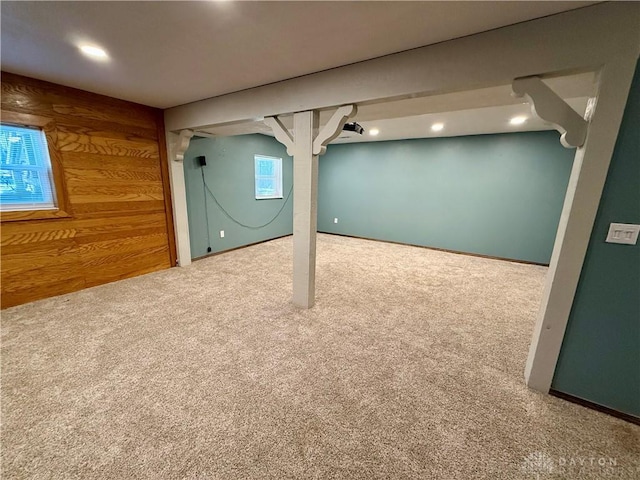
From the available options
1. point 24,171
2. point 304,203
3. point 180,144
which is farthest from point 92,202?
point 304,203

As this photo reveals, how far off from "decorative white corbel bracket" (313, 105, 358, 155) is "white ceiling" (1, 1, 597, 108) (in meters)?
0.33

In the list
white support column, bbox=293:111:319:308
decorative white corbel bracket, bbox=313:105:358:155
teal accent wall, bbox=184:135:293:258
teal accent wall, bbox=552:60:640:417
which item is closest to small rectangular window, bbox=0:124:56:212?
teal accent wall, bbox=184:135:293:258

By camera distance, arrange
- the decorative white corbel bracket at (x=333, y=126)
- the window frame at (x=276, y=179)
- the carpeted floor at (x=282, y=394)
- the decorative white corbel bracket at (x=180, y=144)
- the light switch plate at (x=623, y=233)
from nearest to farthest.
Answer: the carpeted floor at (x=282, y=394), the light switch plate at (x=623, y=233), the decorative white corbel bracket at (x=333, y=126), the decorative white corbel bracket at (x=180, y=144), the window frame at (x=276, y=179)

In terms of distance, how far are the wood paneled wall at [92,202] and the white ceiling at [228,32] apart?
371 millimetres

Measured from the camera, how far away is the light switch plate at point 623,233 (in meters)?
1.28

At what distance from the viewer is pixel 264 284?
10.4 feet

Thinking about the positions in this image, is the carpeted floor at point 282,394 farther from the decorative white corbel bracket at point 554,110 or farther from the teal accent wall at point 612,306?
the decorative white corbel bracket at point 554,110

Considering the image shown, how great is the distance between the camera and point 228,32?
153 cm

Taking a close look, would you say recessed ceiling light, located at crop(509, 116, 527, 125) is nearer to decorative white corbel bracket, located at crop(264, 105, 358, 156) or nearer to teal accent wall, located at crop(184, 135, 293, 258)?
decorative white corbel bracket, located at crop(264, 105, 358, 156)

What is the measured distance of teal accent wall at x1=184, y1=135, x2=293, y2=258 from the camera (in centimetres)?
389

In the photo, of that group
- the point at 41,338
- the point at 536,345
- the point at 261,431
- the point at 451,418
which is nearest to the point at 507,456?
the point at 451,418

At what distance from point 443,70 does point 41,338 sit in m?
3.66

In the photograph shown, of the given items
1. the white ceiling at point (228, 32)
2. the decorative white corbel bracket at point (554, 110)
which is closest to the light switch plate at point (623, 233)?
the decorative white corbel bracket at point (554, 110)

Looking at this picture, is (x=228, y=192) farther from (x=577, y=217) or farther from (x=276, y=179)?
(x=577, y=217)
